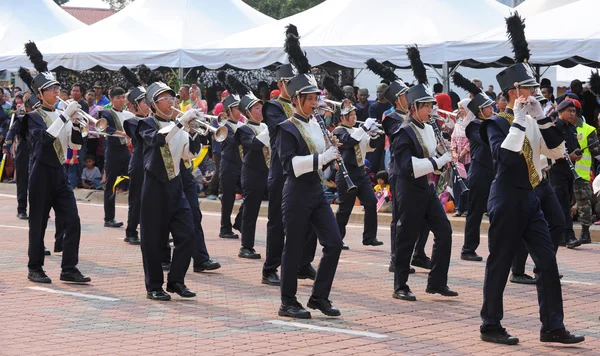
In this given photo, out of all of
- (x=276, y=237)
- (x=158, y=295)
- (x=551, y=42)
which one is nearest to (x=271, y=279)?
(x=276, y=237)

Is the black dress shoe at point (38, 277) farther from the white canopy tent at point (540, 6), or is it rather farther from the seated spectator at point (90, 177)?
the white canopy tent at point (540, 6)

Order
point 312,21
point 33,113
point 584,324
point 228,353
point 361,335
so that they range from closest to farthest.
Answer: point 228,353 < point 361,335 < point 584,324 < point 33,113 < point 312,21

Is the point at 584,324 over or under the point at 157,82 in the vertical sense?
under

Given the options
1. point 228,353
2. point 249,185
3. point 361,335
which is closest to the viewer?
point 228,353

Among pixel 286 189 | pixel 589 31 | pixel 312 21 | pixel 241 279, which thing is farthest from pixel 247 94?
pixel 312 21

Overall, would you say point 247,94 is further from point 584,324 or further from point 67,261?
point 584,324

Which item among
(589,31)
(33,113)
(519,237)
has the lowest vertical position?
(519,237)

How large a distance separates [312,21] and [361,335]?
46.3ft

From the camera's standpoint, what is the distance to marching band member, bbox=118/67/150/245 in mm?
12428

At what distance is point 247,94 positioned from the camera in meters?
13.6

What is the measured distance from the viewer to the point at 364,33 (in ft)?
67.8

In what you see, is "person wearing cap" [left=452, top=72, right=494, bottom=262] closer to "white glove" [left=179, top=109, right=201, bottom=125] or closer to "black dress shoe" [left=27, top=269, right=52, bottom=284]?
"white glove" [left=179, top=109, right=201, bottom=125]

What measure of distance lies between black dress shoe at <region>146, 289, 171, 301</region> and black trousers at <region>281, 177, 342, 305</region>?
140 centimetres

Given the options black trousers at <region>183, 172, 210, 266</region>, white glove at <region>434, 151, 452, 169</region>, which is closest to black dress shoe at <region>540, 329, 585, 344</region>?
white glove at <region>434, 151, 452, 169</region>
